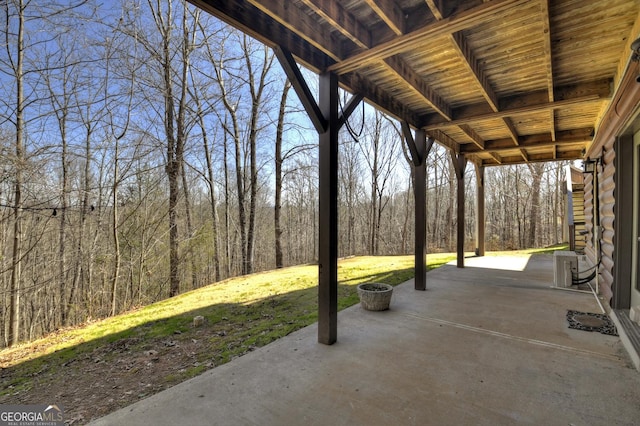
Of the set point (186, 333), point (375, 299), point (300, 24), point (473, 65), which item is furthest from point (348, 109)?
point (186, 333)

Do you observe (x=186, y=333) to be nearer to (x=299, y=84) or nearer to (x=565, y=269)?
(x=299, y=84)

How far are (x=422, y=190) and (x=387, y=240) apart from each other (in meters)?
13.9

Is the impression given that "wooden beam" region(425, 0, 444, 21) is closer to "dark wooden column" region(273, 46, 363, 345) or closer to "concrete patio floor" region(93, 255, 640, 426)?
"dark wooden column" region(273, 46, 363, 345)

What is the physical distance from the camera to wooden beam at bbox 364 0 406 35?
81.8 inches

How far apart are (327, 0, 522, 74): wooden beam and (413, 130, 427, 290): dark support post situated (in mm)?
2414

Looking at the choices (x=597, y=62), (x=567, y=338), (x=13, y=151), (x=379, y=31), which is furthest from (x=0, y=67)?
(x=567, y=338)

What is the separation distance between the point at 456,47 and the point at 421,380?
114 inches

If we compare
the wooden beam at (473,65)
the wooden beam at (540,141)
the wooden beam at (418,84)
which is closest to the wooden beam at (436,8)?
the wooden beam at (473,65)

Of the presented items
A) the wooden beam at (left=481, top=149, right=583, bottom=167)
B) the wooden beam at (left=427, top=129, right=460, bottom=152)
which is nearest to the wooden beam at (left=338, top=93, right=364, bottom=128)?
the wooden beam at (left=427, top=129, right=460, bottom=152)

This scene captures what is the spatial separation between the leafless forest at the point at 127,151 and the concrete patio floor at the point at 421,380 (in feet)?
10.5

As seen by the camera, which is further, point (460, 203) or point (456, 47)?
point (460, 203)

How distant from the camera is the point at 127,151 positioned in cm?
707

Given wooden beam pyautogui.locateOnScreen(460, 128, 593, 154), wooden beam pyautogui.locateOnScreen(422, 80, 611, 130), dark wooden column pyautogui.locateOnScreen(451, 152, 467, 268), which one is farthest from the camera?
dark wooden column pyautogui.locateOnScreen(451, 152, 467, 268)

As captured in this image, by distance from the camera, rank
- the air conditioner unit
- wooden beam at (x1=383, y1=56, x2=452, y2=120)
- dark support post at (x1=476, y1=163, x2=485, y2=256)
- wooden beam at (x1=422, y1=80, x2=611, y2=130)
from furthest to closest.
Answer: dark support post at (x1=476, y1=163, x2=485, y2=256) → the air conditioner unit → wooden beam at (x1=422, y1=80, x2=611, y2=130) → wooden beam at (x1=383, y1=56, x2=452, y2=120)
